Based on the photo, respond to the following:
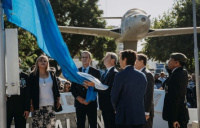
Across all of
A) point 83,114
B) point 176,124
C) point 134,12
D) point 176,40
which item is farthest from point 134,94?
point 176,40

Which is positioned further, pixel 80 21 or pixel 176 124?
pixel 80 21

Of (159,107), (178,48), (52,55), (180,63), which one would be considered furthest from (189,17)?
(52,55)

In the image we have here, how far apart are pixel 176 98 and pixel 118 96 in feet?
4.30

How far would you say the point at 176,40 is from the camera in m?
33.2

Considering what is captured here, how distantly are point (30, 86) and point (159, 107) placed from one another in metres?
3.46

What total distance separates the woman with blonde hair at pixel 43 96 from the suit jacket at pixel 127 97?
5.49 ft

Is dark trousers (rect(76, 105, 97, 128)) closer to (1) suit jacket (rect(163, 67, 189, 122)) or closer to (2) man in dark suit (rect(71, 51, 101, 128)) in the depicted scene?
(2) man in dark suit (rect(71, 51, 101, 128))

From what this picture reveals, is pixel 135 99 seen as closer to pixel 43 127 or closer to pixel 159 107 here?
pixel 43 127

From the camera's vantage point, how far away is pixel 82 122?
6836 mm

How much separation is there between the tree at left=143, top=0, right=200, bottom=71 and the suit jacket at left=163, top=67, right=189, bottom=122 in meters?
26.2

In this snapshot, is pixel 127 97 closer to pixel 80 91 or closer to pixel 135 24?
pixel 80 91

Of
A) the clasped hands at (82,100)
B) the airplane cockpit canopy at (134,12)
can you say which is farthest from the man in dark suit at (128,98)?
the airplane cockpit canopy at (134,12)

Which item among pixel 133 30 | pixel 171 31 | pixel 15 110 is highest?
pixel 171 31

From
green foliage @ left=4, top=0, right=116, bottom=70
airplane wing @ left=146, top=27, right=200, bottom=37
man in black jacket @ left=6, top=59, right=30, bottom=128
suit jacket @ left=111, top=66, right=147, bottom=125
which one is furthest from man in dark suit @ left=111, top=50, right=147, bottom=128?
green foliage @ left=4, top=0, right=116, bottom=70
